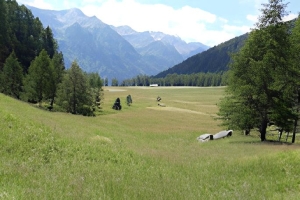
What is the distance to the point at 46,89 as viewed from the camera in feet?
190

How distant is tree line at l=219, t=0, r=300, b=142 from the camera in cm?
2673

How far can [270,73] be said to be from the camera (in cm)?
2692

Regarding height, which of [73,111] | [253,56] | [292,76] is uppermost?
[253,56]

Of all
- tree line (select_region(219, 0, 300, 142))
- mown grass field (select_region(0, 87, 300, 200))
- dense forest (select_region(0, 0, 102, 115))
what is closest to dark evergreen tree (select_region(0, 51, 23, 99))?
dense forest (select_region(0, 0, 102, 115))

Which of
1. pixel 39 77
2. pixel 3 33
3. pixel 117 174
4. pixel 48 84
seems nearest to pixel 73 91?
pixel 48 84

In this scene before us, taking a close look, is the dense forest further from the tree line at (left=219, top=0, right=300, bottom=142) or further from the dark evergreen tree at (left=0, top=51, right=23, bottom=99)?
the tree line at (left=219, top=0, right=300, bottom=142)

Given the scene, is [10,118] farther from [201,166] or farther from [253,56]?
[253,56]

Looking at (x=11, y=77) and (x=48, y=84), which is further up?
(x=11, y=77)

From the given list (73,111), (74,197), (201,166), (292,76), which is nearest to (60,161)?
(74,197)

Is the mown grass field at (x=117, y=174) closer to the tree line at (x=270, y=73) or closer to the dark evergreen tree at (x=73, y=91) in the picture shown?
the tree line at (x=270, y=73)

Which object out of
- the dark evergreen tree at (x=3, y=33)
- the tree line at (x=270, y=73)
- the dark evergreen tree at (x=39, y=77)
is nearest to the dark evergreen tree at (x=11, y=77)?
the dark evergreen tree at (x=39, y=77)

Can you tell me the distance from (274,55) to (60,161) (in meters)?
23.2

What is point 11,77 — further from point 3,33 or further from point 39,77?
point 3,33

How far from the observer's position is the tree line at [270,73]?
1052 inches
